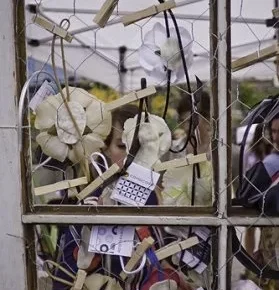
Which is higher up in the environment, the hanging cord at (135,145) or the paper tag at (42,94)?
the paper tag at (42,94)

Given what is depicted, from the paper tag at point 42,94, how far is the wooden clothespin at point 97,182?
166mm

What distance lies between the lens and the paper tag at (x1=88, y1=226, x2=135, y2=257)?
929 millimetres

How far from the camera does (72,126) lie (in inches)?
36.9

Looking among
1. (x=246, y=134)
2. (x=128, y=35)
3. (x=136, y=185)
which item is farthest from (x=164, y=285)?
(x=128, y=35)

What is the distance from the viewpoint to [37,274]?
3.18ft

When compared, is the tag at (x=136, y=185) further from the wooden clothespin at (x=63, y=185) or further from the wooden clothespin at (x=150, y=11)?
the wooden clothespin at (x=150, y=11)

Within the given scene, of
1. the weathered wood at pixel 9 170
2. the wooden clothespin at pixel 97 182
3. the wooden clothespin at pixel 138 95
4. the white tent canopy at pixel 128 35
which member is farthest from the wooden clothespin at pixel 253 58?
the weathered wood at pixel 9 170

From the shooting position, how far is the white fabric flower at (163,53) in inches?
36.4

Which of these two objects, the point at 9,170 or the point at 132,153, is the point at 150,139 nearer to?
the point at 132,153

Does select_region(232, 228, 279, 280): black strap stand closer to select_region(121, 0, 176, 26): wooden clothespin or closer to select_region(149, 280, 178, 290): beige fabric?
select_region(149, 280, 178, 290): beige fabric

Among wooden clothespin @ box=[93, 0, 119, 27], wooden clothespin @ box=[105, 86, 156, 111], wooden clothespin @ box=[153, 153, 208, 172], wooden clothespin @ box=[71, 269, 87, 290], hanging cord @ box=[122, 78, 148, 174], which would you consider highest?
wooden clothespin @ box=[93, 0, 119, 27]

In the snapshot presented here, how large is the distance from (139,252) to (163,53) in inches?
13.4

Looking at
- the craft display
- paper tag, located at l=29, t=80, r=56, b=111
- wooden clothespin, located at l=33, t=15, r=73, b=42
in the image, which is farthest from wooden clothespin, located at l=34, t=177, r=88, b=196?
wooden clothespin, located at l=33, t=15, r=73, b=42

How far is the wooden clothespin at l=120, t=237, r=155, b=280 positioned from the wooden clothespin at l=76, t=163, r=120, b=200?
0.40ft
